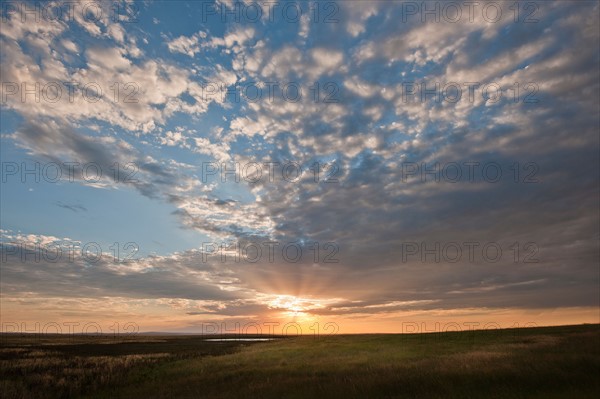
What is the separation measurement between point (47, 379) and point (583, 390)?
31945mm

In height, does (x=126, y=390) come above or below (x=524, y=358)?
below

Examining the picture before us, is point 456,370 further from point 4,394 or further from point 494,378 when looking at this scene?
point 4,394

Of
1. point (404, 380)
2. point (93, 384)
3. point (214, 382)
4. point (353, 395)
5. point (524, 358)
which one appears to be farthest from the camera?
point (93, 384)

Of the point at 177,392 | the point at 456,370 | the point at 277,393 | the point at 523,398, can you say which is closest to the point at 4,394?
the point at 177,392

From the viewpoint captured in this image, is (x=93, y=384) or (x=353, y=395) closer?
(x=353, y=395)

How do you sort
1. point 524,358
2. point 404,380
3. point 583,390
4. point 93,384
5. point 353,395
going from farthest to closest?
point 93,384 < point 524,358 < point 404,380 < point 353,395 < point 583,390

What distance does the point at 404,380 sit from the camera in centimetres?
1625

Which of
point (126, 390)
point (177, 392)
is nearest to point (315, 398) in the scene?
point (177, 392)

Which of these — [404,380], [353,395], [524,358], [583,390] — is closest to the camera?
[583,390]

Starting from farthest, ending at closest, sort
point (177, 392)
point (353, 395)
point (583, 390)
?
point (177, 392)
point (353, 395)
point (583, 390)

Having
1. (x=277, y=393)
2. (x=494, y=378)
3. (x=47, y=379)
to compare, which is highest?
(x=494, y=378)

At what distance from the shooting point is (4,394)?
20.5 metres

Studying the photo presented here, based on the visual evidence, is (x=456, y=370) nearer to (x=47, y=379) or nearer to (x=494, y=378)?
(x=494, y=378)

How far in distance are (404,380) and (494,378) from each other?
361 cm
